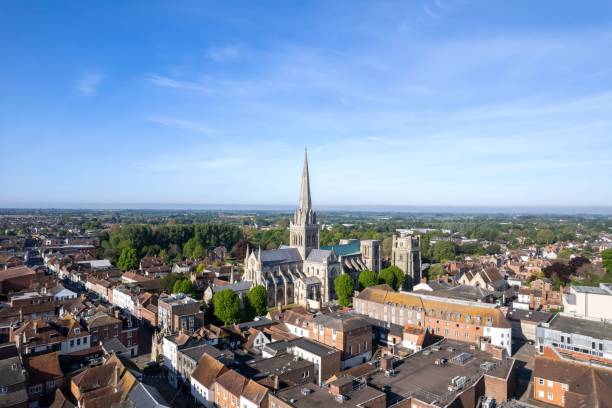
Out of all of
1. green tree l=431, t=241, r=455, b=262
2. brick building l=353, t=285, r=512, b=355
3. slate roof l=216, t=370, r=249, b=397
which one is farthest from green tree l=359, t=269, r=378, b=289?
green tree l=431, t=241, r=455, b=262

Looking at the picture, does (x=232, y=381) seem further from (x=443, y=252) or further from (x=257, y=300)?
(x=443, y=252)

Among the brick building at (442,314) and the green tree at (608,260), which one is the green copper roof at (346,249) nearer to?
the brick building at (442,314)

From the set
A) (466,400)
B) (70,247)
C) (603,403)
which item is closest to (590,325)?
(603,403)

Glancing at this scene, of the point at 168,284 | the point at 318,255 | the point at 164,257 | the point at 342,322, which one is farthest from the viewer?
the point at 164,257

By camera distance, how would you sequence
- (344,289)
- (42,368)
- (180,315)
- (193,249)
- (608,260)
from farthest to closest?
(193,249) → (608,260) → (344,289) → (180,315) → (42,368)

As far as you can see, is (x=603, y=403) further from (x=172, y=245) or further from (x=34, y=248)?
(x=34, y=248)

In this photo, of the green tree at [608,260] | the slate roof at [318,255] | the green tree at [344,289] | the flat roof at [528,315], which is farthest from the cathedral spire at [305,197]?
the green tree at [608,260]

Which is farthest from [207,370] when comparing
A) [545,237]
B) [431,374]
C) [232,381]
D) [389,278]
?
[545,237]
